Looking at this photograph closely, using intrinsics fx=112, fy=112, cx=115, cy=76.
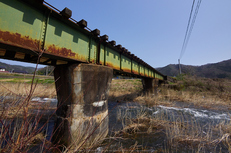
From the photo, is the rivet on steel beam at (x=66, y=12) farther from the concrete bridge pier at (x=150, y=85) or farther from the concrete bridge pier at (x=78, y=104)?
the concrete bridge pier at (x=150, y=85)

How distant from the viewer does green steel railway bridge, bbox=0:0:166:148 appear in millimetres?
3197

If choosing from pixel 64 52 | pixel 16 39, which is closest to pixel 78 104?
pixel 64 52

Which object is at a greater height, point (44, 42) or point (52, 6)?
point (52, 6)

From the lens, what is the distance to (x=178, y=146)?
15.2 ft

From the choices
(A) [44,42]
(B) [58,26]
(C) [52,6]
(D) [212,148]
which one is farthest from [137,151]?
(C) [52,6]

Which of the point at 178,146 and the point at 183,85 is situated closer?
the point at 178,146

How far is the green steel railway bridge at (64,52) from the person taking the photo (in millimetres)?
3197

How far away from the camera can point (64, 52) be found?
436 centimetres

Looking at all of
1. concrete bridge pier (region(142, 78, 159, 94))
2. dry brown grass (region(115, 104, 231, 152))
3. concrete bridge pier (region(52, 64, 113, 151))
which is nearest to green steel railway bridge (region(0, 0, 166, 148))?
concrete bridge pier (region(52, 64, 113, 151))

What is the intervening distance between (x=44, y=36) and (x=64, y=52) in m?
0.83

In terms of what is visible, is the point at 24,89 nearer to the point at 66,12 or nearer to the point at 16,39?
the point at 16,39

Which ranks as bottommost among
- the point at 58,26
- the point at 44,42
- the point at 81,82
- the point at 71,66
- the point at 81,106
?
the point at 81,106

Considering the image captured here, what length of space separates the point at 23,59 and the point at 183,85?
89.9 feet

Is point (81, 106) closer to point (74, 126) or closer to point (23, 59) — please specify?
point (74, 126)
